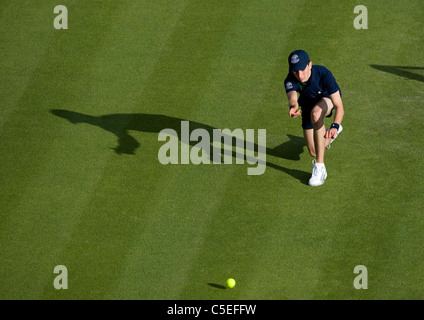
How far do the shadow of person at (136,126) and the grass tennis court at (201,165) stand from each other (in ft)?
0.11

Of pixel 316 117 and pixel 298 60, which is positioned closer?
pixel 298 60

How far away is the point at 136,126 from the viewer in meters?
13.2

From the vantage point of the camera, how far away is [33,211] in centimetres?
1145

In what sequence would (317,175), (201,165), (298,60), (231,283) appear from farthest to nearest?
(201,165) < (317,175) < (298,60) < (231,283)

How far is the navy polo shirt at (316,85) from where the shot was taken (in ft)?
37.0

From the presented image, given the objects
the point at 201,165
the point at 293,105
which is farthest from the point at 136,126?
the point at 293,105

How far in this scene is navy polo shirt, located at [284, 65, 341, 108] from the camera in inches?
444

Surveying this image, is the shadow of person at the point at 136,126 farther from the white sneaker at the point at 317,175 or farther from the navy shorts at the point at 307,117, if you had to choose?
the white sneaker at the point at 317,175

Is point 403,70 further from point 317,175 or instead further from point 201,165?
point 201,165

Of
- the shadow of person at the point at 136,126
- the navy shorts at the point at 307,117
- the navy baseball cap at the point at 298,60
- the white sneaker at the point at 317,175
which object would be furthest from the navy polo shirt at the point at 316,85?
the shadow of person at the point at 136,126

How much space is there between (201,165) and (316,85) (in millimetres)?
2290

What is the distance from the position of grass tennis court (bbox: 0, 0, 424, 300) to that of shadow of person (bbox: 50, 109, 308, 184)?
3 centimetres
